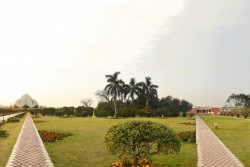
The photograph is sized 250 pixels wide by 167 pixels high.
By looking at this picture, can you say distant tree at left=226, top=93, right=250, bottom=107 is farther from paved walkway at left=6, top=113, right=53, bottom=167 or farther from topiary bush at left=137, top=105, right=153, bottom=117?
paved walkway at left=6, top=113, right=53, bottom=167

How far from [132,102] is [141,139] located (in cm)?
5694

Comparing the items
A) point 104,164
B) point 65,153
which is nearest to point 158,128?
point 104,164

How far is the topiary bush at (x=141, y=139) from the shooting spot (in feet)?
24.4

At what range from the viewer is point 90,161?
10102 millimetres

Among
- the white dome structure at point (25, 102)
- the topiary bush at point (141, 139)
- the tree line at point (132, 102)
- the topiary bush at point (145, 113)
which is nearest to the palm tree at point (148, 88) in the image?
the tree line at point (132, 102)

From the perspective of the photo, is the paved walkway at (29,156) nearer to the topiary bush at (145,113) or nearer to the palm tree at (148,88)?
the topiary bush at (145,113)

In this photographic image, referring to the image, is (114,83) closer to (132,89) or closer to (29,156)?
(132,89)

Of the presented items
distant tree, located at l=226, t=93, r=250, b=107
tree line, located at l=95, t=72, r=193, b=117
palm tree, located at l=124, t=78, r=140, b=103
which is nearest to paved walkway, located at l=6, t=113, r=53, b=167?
tree line, located at l=95, t=72, r=193, b=117

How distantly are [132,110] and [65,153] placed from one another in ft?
129

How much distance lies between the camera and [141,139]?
294 inches

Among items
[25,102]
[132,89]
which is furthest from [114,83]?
[25,102]

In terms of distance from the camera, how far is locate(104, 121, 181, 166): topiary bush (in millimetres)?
7430

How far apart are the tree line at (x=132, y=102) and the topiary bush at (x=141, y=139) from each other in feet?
138

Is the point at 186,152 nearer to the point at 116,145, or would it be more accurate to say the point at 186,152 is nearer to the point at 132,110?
the point at 116,145
